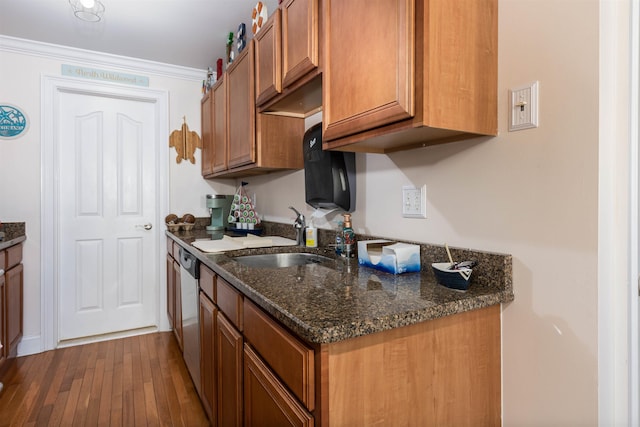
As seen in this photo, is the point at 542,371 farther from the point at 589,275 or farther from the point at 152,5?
the point at 152,5

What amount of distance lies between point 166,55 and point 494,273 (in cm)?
292

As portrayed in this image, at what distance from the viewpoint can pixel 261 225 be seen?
280 cm

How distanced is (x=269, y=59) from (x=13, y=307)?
238cm

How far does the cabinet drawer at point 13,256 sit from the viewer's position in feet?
7.61

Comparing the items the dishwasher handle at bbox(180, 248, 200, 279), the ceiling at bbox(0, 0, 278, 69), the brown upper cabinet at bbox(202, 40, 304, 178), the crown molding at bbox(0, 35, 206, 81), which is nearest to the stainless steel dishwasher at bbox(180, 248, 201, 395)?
the dishwasher handle at bbox(180, 248, 200, 279)

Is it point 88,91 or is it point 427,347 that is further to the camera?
point 88,91

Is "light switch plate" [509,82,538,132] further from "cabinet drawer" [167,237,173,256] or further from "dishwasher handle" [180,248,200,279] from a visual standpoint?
"cabinet drawer" [167,237,173,256]

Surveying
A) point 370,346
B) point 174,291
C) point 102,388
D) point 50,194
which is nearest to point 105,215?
point 50,194

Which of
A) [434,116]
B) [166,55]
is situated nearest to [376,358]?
[434,116]

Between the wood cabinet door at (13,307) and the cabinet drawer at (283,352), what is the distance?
2.12 m

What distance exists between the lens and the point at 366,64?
1068 millimetres

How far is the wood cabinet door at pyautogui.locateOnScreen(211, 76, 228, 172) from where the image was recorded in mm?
2516

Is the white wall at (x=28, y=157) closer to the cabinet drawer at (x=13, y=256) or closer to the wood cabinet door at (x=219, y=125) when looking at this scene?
the cabinet drawer at (x=13, y=256)

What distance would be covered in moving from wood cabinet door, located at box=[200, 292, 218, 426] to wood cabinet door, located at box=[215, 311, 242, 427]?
Result: 2.6 inches
